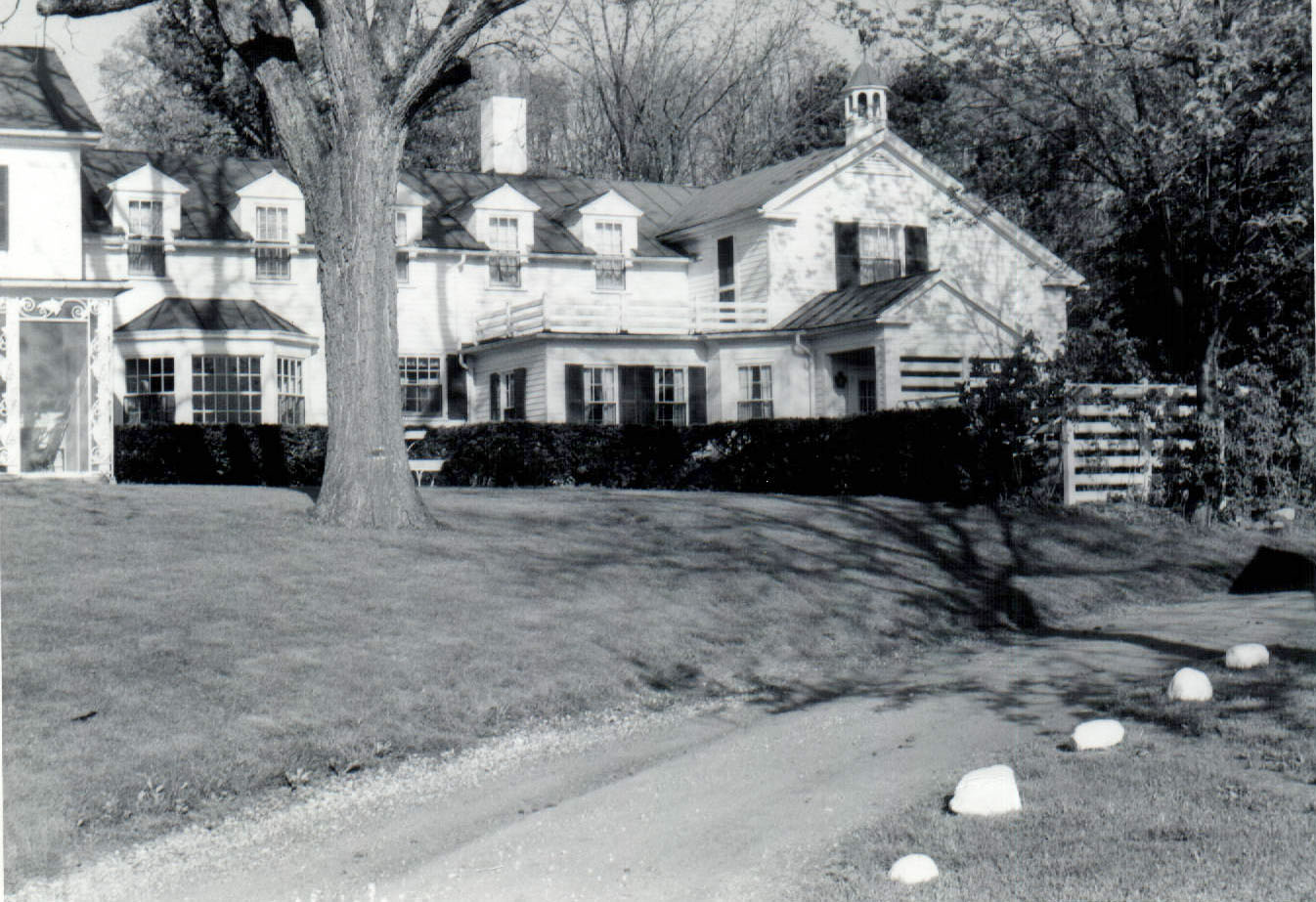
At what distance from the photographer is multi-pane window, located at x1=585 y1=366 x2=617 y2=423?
30.6m

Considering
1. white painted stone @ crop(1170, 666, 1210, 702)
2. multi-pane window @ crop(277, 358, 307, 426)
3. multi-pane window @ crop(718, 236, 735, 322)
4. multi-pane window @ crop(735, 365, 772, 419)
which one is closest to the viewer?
white painted stone @ crop(1170, 666, 1210, 702)

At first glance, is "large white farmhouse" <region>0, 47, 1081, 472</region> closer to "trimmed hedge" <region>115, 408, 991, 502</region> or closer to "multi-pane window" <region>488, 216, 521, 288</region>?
"multi-pane window" <region>488, 216, 521, 288</region>

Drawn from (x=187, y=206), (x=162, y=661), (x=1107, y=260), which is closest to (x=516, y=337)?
(x=187, y=206)

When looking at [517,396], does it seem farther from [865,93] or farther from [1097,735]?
[1097,735]

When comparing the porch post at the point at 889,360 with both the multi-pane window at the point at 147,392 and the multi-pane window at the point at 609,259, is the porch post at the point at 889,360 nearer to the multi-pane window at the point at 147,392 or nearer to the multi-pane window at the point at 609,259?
the multi-pane window at the point at 609,259

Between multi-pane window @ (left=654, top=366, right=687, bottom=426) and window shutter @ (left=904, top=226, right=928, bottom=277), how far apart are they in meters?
6.47

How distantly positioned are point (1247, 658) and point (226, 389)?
23436 mm

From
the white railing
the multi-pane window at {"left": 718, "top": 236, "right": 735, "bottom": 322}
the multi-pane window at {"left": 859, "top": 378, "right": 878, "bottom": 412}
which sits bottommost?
the multi-pane window at {"left": 859, "top": 378, "right": 878, "bottom": 412}

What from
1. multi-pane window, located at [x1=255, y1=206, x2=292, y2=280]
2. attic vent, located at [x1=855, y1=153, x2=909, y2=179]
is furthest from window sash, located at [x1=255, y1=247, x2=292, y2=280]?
attic vent, located at [x1=855, y1=153, x2=909, y2=179]

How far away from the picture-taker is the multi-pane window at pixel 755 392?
31.3 meters

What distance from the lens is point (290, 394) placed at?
29547 mm

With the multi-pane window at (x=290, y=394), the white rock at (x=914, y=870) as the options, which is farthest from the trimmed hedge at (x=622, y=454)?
A: the white rock at (x=914, y=870)

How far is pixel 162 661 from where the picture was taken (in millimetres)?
9102

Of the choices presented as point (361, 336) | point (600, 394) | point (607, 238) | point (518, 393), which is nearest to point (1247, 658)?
point (361, 336)
